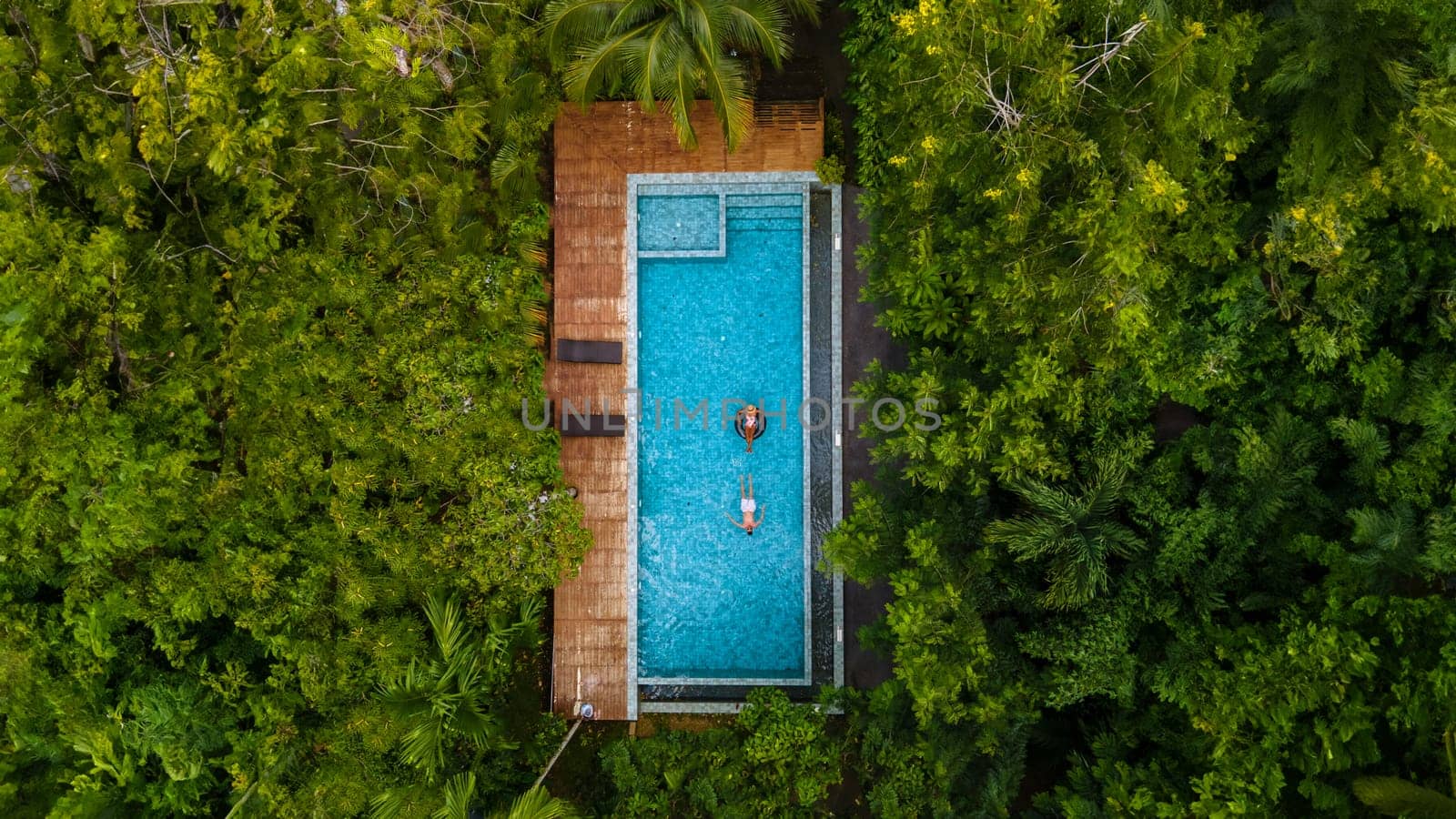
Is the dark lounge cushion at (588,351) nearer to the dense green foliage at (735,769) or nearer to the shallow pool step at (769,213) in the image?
the shallow pool step at (769,213)

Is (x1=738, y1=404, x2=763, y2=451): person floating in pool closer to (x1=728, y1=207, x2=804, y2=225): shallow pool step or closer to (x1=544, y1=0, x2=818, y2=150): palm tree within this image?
(x1=728, y1=207, x2=804, y2=225): shallow pool step

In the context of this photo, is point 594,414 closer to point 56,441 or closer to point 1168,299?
point 56,441

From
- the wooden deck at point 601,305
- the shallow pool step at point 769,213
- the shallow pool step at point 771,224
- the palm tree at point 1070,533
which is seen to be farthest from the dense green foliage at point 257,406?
the palm tree at point 1070,533

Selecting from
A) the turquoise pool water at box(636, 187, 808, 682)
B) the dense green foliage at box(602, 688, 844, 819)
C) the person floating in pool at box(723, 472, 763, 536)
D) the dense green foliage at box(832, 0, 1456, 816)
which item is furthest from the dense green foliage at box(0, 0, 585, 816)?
the dense green foliage at box(832, 0, 1456, 816)

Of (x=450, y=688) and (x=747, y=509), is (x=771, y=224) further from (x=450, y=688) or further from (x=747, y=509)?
(x=450, y=688)

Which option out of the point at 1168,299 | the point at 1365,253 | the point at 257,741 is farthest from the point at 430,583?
the point at 1365,253

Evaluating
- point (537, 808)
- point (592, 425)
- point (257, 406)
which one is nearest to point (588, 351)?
point (592, 425)
